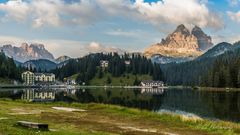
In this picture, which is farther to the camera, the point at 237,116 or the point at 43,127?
the point at 237,116

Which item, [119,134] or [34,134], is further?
[119,134]

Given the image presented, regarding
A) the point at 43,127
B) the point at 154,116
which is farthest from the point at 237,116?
the point at 43,127

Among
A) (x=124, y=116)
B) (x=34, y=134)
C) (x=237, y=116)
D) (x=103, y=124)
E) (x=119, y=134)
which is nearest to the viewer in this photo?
(x=34, y=134)

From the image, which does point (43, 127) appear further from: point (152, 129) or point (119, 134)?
point (152, 129)

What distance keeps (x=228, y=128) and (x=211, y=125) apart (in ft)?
8.46

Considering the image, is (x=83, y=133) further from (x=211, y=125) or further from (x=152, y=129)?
(x=211, y=125)

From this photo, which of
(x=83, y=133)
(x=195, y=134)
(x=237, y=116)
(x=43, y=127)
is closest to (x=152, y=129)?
(x=195, y=134)

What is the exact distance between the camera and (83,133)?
3697cm

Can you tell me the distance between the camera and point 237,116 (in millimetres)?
82188

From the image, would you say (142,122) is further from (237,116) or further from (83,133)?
(237,116)

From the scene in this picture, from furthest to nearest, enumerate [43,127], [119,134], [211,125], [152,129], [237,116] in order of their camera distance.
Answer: [237,116] < [211,125] < [152,129] < [119,134] < [43,127]

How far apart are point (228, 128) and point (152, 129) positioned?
10.2 meters

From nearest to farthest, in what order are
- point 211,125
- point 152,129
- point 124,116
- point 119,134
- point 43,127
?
point 43,127
point 119,134
point 152,129
point 211,125
point 124,116

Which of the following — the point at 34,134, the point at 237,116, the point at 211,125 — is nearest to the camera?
the point at 34,134
